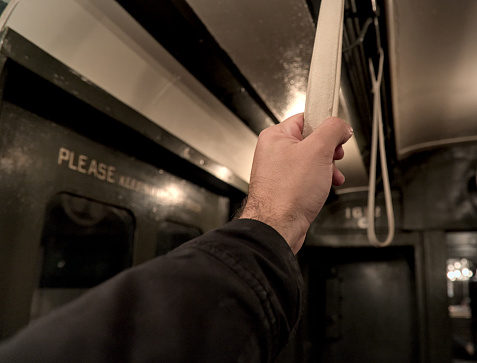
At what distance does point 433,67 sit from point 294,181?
221 centimetres

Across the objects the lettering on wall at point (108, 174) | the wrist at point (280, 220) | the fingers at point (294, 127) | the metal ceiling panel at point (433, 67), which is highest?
the metal ceiling panel at point (433, 67)

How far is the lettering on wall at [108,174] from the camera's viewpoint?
68.8 inches

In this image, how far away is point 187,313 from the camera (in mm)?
454

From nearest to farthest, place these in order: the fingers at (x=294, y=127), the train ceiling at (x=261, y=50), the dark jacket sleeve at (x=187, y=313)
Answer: the dark jacket sleeve at (x=187, y=313), the fingers at (x=294, y=127), the train ceiling at (x=261, y=50)

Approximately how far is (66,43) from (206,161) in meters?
1.13

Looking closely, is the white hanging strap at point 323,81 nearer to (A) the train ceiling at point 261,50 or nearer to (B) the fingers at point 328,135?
(B) the fingers at point 328,135

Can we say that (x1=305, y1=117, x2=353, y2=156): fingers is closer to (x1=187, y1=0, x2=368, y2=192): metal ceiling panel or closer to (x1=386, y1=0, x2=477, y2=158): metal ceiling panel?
(x1=187, y1=0, x2=368, y2=192): metal ceiling panel

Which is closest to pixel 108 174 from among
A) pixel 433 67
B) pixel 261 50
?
pixel 261 50

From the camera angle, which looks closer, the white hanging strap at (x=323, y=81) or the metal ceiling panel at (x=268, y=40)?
the white hanging strap at (x=323, y=81)

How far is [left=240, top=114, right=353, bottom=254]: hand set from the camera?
0.61 m

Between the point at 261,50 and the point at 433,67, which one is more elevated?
the point at 433,67

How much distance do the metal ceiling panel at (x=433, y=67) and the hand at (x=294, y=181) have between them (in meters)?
1.54

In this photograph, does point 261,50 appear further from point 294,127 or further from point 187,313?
point 187,313

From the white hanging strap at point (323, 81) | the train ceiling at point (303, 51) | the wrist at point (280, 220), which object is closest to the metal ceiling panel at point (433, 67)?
→ the train ceiling at point (303, 51)
